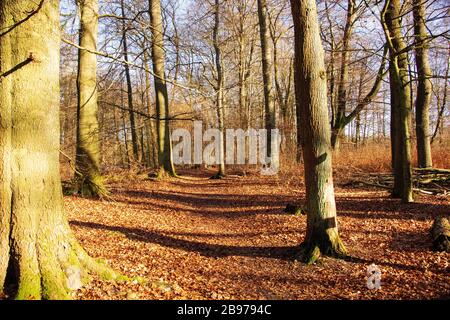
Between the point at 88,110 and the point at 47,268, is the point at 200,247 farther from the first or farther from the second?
the point at 88,110

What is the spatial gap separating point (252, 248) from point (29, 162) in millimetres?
4507

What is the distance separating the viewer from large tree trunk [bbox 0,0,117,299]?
3.81m

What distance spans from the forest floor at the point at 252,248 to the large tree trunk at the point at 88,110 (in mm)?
762

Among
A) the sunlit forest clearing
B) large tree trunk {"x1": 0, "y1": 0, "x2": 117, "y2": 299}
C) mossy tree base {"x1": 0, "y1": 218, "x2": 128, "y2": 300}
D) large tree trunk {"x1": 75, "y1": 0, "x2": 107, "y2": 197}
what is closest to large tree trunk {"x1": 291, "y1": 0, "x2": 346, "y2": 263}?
the sunlit forest clearing

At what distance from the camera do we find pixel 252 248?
22.7 feet

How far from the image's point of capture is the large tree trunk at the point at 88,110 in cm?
1077

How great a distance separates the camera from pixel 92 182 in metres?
10.7

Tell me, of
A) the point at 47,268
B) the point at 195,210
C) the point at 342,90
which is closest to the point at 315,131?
the point at 47,268

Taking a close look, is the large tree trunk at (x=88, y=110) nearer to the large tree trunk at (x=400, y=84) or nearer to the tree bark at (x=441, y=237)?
the large tree trunk at (x=400, y=84)
